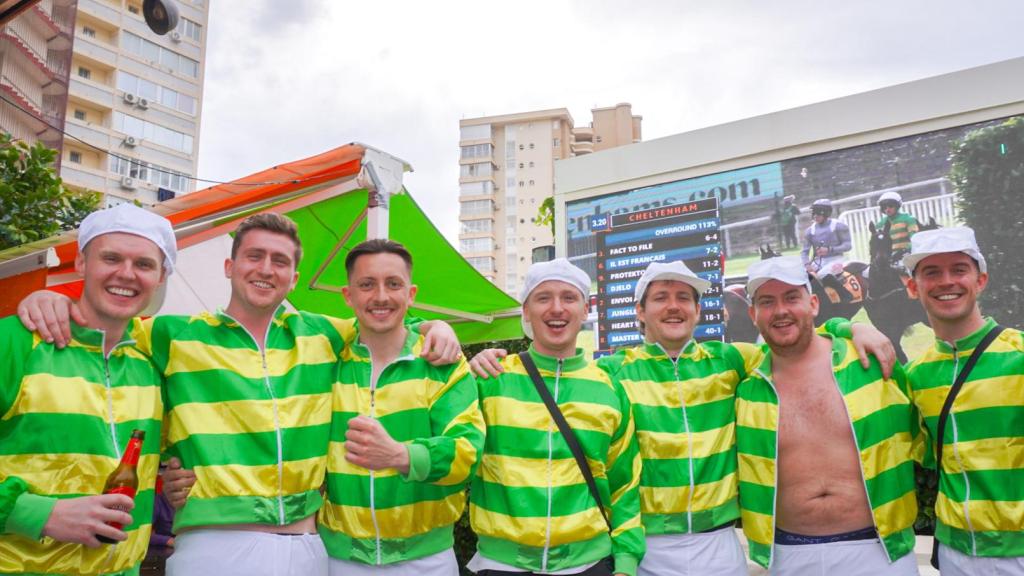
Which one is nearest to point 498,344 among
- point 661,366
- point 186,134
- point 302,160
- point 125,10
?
point 302,160

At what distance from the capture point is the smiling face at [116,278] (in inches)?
94.1

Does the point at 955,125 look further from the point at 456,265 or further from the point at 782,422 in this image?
the point at 782,422

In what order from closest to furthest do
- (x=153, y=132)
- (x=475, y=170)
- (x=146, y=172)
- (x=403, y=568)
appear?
(x=403, y=568), (x=146, y=172), (x=153, y=132), (x=475, y=170)

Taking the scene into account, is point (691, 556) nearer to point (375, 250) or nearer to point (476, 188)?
point (375, 250)

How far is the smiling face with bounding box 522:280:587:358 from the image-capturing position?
Answer: 3.01 m

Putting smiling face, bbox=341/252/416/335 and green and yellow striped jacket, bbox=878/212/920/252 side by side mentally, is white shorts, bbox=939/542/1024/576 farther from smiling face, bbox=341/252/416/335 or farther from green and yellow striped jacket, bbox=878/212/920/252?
green and yellow striped jacket, bbox=878/212/920/252

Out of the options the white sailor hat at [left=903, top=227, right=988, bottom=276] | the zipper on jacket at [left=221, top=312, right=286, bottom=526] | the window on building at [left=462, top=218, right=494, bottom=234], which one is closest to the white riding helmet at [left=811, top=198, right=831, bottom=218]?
the white sailor hat at [left=903, top=227, right=988, bottom=276]

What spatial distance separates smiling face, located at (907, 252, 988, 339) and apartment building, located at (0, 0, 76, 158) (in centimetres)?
2566

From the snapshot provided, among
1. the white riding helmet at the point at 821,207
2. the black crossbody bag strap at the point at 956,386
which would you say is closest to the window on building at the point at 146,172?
the white riding helmet at the point at 821,207

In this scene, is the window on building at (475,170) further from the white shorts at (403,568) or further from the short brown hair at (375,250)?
the white shorts at (403,568)

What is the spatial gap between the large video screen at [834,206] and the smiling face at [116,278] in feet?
30.0

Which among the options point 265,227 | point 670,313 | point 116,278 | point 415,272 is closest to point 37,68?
point 415,272

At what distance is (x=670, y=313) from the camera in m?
3.30

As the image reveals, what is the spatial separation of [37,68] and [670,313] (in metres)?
32.8
